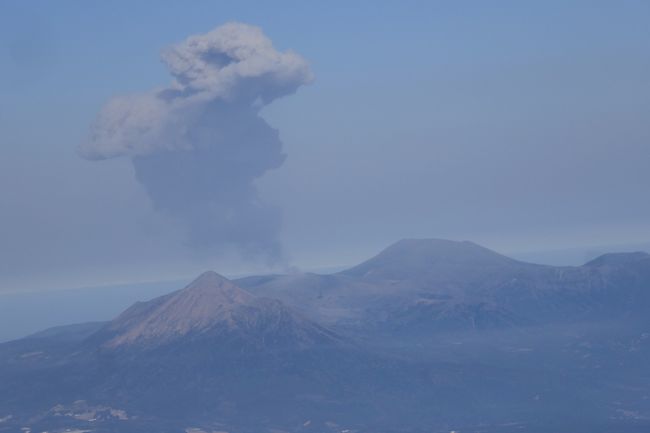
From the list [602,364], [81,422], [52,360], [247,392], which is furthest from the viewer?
[52,360]

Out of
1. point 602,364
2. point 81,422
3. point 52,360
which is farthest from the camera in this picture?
point 52,360

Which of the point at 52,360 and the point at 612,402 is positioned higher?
the point at 52,360

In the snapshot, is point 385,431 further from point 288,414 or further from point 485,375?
point 485,375

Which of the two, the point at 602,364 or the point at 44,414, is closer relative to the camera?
the point at 44,414

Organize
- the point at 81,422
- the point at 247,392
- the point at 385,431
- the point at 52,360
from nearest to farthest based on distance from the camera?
the point at 385,431 → the point at 81,422 → the point at 247,392 → the point at 52,360

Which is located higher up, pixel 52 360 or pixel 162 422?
pixel 52 360

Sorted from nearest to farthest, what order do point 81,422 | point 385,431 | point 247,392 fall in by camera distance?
point 385,431 → point 81,422 → point 247,392

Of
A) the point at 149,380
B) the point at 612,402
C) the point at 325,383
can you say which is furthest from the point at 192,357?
the point at 612,402

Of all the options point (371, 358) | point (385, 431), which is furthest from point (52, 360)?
point (385, 431)

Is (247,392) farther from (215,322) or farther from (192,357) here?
(215,322)
